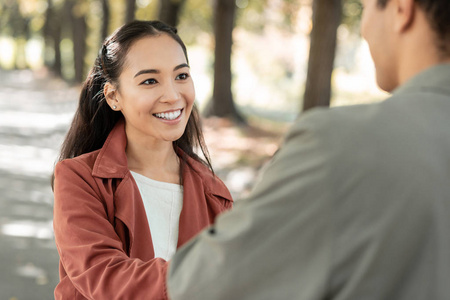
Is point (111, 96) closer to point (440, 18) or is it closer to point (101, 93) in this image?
point (101, 93)

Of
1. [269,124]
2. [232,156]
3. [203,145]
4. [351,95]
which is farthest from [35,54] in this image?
[203,145]

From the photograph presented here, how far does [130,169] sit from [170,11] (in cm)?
1572

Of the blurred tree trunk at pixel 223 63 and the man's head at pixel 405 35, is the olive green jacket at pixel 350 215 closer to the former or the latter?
the man's head at pixel 405 35

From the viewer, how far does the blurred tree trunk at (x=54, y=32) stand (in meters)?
43.7

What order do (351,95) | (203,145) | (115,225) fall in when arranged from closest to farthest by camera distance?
(115,225), (203,145), (351,95)

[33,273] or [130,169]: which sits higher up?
[130,169]

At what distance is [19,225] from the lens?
304 inches

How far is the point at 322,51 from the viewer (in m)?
11.3

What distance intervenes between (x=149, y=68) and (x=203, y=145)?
71cm

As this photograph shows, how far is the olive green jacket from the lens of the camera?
1.22 meters

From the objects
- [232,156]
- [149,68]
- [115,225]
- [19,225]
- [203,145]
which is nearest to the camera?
[115,225]

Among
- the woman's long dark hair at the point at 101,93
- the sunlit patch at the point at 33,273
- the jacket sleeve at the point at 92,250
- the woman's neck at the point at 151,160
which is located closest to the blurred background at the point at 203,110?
the sunlit patch at the point at 33,273

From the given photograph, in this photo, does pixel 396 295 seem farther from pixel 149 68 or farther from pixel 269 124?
pixel 269 124

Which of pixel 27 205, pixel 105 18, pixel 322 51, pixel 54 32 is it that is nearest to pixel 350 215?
pixel 27 205
